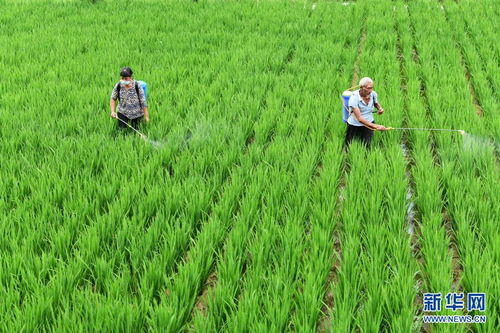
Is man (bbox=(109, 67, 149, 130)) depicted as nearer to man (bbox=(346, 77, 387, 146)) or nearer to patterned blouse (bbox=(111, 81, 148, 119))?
patterned blouse (bbox=(111, 81, 148, 119))

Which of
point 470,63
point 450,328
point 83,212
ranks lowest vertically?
point 450,328

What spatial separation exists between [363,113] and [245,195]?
5.29 feet

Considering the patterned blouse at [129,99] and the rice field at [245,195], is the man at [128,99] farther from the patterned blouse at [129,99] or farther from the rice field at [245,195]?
the rice field at [245,195]

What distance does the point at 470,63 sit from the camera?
21.4 feet

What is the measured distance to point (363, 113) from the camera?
3.96 m

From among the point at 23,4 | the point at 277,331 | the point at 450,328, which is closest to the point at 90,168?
the point at 277,331

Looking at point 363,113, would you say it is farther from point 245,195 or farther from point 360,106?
point 245,195

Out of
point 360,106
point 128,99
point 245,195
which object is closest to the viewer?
point 245,195

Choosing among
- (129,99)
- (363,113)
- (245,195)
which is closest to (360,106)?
(363,113)

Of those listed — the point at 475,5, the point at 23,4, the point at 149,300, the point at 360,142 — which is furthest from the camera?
the point at 23,4

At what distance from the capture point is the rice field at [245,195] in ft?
6.77

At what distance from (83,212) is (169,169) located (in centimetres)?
101

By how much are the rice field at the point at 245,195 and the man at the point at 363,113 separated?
7.7 inches

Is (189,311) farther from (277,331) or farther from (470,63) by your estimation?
(470,63)
